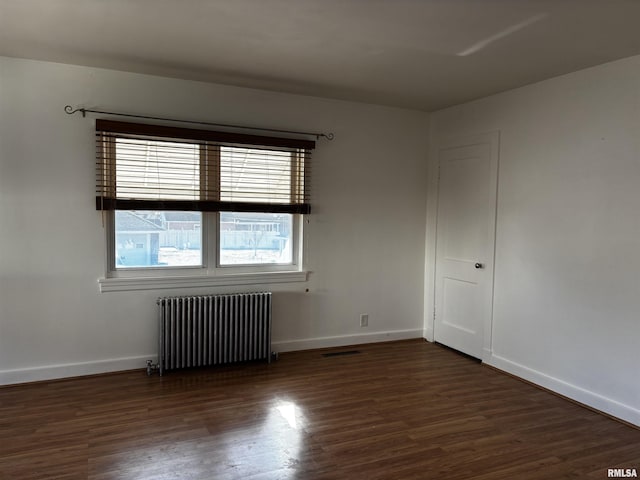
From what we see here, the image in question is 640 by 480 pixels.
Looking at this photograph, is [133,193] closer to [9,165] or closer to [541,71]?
[9,165]

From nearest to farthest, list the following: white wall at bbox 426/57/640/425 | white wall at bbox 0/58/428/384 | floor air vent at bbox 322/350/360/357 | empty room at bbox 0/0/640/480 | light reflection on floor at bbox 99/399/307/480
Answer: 1. light reflection on floor at bbox 99/399/307/480
2. empty room at bbox 0/0/640/480
3. white wall at bbox 426/57/640/425
4. white wall at bbox 0/58/428/384
5. floor air vent at bbox 322/350/360/357

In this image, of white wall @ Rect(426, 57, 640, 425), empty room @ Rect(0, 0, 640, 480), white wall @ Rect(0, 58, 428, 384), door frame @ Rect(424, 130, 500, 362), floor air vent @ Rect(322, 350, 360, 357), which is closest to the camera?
empty room @ Rect(0, 0, 640, 480)

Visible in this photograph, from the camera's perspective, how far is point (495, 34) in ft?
8.86

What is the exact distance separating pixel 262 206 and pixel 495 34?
235cm

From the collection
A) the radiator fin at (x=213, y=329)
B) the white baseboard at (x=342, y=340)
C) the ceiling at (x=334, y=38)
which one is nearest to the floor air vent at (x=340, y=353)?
the white baseboard at (x=342, y=340)

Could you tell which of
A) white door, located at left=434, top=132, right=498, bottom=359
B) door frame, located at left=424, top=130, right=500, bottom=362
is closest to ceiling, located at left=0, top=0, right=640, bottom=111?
door frame, located at left=424, top=130, right=500, bottom=362

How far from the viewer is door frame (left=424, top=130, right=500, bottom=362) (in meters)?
4.07

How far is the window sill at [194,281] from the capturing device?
12.2ft

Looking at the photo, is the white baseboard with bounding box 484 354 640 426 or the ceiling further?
the white baseboard with bounding box 484 354 640 426

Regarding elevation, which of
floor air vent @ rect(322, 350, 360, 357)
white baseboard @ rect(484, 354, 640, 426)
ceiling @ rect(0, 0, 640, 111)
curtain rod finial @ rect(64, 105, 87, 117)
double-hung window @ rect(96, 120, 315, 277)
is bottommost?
floor air vent @ rect(322, 350, 360, 357)

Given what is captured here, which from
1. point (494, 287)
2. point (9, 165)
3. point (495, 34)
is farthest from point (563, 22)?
point (9, 165)

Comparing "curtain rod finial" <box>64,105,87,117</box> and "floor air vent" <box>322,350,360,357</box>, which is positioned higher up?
"curtain rod finial" <box>64,105,87,117</box>

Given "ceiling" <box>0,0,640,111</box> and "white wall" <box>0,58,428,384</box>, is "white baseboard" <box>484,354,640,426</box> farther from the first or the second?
"ceiling" <box>0,0,640,111</box>

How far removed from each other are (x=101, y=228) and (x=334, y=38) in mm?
2372
